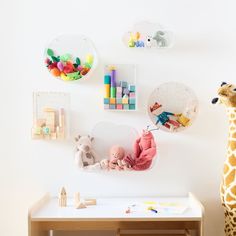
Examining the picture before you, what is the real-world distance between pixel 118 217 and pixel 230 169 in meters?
0.65

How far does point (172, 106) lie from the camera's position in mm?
2180

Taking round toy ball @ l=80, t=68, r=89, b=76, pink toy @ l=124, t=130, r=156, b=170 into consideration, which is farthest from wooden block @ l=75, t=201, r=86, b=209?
round toy ball @ l=80, t=68, r=89, b=76

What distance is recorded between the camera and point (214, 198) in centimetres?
221

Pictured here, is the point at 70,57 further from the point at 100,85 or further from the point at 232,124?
the point at 232,124

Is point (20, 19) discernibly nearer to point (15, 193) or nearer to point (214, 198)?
point (15, 193)

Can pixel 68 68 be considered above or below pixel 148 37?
below

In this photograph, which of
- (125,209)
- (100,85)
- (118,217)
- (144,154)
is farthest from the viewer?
(100,85)

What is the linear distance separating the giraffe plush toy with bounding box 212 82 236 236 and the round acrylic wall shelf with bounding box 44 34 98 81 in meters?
0.74

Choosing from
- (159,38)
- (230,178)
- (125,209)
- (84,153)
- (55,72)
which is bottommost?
(125,209)

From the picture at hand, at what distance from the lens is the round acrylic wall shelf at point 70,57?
210cm

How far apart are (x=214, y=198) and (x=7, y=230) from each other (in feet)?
4.03

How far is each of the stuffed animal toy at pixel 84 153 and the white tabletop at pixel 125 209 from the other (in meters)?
0.22

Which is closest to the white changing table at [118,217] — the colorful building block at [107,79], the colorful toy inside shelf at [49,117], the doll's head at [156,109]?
the colorful toy inside shelf at [49,117]

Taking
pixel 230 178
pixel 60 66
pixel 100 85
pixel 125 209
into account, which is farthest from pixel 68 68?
pixel 230 178
